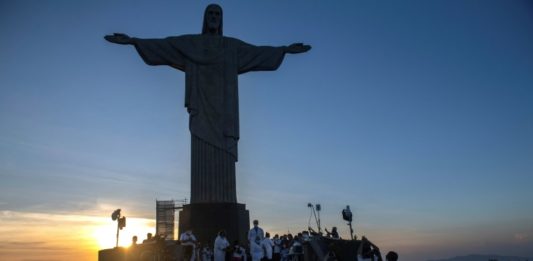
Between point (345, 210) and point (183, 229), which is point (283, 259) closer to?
point (345, 210)

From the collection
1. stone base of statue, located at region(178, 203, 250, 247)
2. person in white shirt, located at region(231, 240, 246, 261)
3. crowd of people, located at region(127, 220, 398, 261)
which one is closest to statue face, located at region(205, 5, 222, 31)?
stone base of statue, located at region(178, 203, 250, 247)

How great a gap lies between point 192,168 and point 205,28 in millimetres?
5907

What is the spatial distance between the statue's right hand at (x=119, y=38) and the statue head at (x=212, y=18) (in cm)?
313

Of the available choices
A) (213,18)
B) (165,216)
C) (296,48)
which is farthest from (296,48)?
(165,216)

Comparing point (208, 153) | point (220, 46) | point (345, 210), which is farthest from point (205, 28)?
point (345, 210)

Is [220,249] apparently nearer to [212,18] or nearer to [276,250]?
[276,250]

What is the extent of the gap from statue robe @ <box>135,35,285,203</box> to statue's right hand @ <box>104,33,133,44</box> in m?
0.35

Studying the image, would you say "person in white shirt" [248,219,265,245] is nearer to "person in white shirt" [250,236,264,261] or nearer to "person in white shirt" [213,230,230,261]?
"person in white shirt" [250,236,264,261]

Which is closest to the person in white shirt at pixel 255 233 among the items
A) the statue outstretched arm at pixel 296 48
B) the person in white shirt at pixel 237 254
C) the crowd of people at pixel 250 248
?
the crowd of people at pixel 250 248

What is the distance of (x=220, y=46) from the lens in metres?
18.8

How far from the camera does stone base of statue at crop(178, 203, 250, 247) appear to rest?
1616 cm

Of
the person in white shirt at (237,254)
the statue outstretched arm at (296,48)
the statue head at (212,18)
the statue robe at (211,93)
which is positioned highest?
the statue head at (212,18)

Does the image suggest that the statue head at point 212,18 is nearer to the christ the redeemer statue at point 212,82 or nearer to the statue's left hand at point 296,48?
the christ the redeemer statue at point 212,82

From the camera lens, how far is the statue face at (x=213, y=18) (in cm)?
1898
